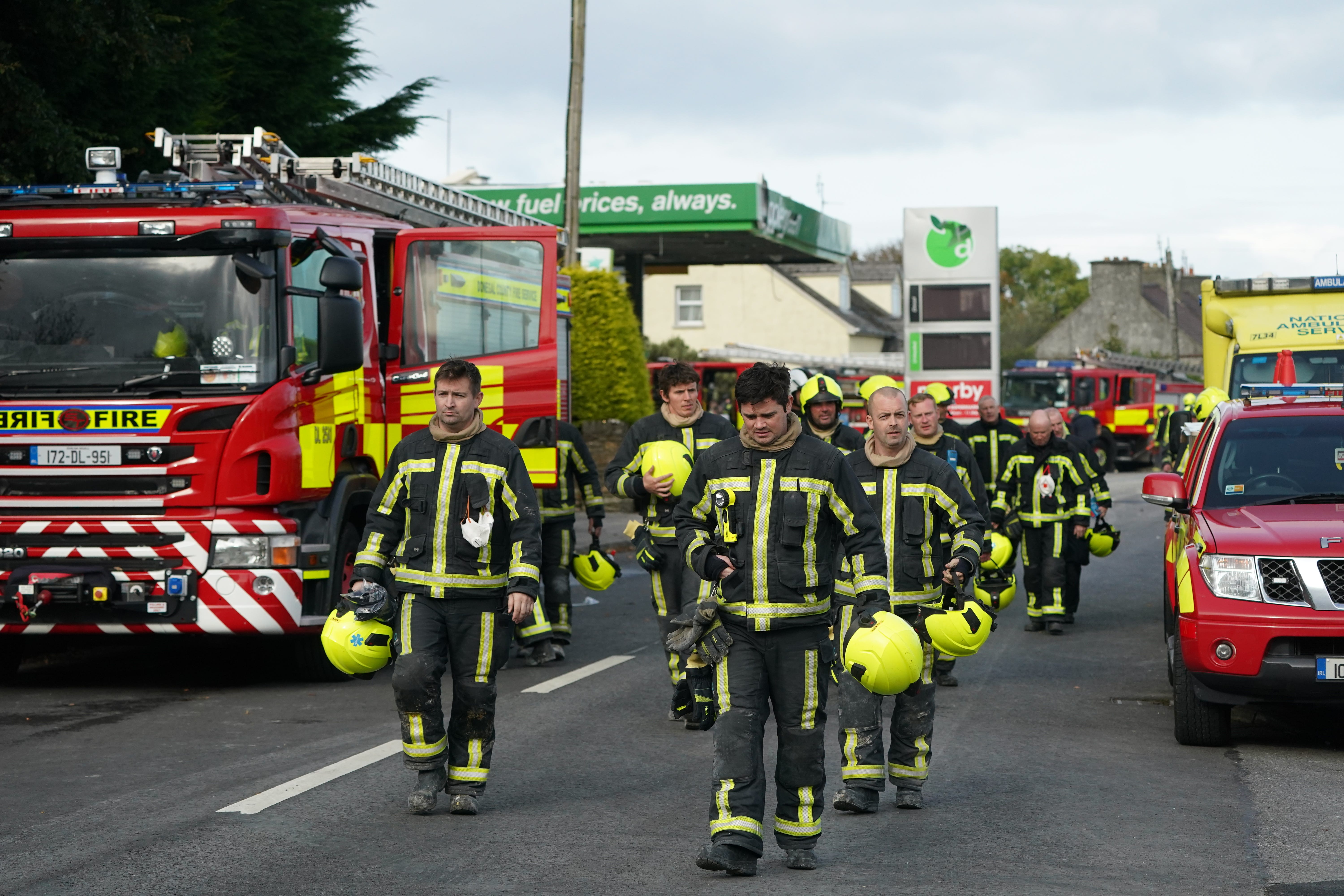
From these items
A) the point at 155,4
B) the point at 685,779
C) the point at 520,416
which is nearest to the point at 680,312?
the point at 155,4

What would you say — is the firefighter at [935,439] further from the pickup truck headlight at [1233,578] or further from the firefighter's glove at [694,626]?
the firefighter's glove at [694,626]

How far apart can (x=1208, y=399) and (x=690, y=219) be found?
569 inches

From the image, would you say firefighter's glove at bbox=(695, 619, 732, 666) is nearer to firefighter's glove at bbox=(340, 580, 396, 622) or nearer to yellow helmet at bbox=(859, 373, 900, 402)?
firefighter's glove at bbox=(340, 580, 396, 622)

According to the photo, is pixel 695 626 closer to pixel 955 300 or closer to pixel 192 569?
pixel 192 569

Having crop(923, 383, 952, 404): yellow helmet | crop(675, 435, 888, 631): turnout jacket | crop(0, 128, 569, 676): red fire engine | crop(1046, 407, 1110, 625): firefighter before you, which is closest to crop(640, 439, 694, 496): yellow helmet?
crop(0, 128, 569, 676): red fire engine

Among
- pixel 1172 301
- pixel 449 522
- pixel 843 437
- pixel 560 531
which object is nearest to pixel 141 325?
pixel 560 531

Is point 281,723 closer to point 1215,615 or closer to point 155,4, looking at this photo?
point 1215,615

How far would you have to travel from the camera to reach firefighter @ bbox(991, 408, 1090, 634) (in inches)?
537

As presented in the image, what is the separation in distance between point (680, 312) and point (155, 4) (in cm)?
4573

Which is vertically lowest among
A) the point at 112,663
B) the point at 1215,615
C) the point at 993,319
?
the point at 112,663

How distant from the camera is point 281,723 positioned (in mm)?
Result: 9133

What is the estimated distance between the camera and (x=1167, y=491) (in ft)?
29.6

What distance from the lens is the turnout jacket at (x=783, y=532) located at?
5.91m

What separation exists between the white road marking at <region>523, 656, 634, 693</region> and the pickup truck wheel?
3.73 m
